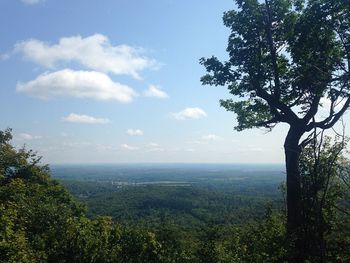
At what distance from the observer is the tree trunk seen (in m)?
11.3

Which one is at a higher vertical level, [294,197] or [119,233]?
[294,197]

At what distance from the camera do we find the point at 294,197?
12.4 m

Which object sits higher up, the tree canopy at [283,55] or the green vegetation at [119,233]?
the tree canopy at [283,55]

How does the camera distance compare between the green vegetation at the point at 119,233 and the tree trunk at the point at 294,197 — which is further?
the green vegetation at the point at 119,233

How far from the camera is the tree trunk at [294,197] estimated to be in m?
11.3

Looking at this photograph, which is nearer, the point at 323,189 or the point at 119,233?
the point at 323,189

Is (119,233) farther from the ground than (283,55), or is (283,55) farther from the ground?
(283,55)

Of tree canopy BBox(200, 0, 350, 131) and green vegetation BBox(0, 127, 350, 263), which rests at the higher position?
tree canopy BBox(200, 0, 350, 131)

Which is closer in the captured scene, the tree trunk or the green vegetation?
the tree trunk

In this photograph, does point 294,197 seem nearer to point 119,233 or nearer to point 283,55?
point 283,55

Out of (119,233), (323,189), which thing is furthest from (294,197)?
(119,233)

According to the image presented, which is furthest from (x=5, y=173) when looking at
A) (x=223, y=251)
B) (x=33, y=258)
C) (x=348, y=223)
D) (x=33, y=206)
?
(x=348, y=223)

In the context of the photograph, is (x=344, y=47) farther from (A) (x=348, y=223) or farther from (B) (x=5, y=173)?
(B) (x=5, y=173)

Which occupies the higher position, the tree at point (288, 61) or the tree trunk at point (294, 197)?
the tree at point (288, 61)
